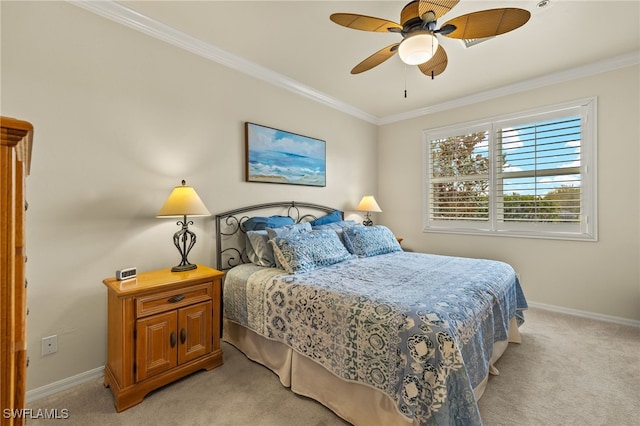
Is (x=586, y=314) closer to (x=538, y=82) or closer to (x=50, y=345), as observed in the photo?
(x=538, y=82)

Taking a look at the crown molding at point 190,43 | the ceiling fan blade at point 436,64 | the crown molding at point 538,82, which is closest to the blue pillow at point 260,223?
the crown molding at point 190,43

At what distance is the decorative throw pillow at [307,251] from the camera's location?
2.32 meters

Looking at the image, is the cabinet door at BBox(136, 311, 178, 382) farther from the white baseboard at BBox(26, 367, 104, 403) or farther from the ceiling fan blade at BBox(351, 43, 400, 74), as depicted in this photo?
the ceiling fan blade at BBox(351, 43, 400, 74)

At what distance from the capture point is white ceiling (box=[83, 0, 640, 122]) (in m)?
2.19

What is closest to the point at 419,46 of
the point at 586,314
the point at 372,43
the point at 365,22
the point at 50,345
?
the point at 365,22

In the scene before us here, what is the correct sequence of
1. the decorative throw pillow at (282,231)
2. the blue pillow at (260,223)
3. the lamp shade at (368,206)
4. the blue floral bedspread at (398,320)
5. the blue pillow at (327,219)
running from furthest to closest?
the lamp shade at (368,206)
the blue pillow at (327,219)
the blue pillow at (260,223)
the decorative throw pillow at (282,231)
the blue floral bedspread at (398,320)

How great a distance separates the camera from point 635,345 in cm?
252

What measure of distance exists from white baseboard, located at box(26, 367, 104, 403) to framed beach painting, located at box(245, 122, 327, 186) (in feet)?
6.59

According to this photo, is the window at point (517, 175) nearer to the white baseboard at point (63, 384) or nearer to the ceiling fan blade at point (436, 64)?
the ceiling fan blade at point (436, 64)

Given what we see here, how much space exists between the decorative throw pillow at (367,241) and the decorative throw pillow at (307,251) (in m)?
0.28

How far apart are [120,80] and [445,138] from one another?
3968mm

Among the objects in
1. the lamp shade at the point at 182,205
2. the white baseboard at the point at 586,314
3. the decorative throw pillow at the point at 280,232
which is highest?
the lamp shade at the point at 182,205

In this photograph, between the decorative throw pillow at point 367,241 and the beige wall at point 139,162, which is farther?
the decorative throw pillow at point 367,241

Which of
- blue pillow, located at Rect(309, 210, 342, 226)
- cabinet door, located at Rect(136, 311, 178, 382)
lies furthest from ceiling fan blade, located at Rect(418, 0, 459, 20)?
cabinet door, located at Rect(136, 311, 178, 382)
